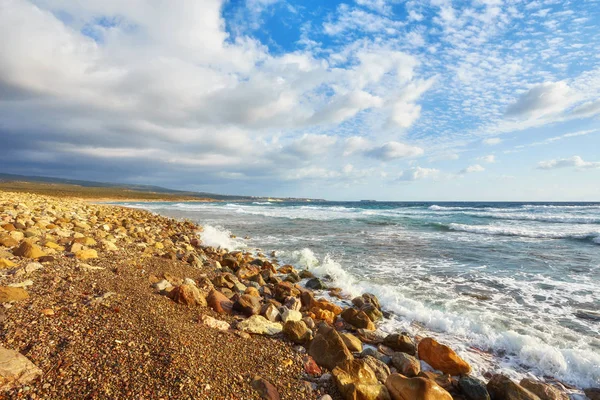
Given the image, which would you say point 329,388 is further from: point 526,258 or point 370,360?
point 526,258

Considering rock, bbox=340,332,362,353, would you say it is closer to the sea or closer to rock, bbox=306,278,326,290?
the sea

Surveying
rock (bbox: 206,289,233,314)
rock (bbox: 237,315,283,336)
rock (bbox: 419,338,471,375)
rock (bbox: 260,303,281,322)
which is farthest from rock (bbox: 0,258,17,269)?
rock (bbox: 419,338,471,375)

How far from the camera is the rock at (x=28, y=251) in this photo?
213 inches

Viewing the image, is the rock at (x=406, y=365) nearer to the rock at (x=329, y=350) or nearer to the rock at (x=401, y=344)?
the rock at (x=401, y=344)

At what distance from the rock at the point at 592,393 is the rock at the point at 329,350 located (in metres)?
2.99

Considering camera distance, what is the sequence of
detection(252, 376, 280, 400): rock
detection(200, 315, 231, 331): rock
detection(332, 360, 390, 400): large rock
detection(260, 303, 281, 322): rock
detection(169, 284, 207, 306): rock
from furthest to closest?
detection(260, 303, 281, 322): rock → detection(169, 284, 207, 306): rock → detection(200, 315, 231, 331): rock → detection(332, 360, 390, 400): large rock → detection(252, 376, 280, 400): rock

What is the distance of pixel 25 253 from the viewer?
5.43 meters

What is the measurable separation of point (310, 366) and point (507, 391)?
2261mm

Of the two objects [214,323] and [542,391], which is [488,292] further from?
[214,323]

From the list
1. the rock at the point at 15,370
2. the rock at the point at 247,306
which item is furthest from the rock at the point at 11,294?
the rock at the point at 247,306

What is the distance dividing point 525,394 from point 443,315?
2.36 m

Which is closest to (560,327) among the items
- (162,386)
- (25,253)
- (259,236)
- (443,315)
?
(443,315)

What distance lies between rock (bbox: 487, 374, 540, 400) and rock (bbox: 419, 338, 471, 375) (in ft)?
1.61

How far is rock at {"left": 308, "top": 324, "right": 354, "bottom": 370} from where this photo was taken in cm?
363
